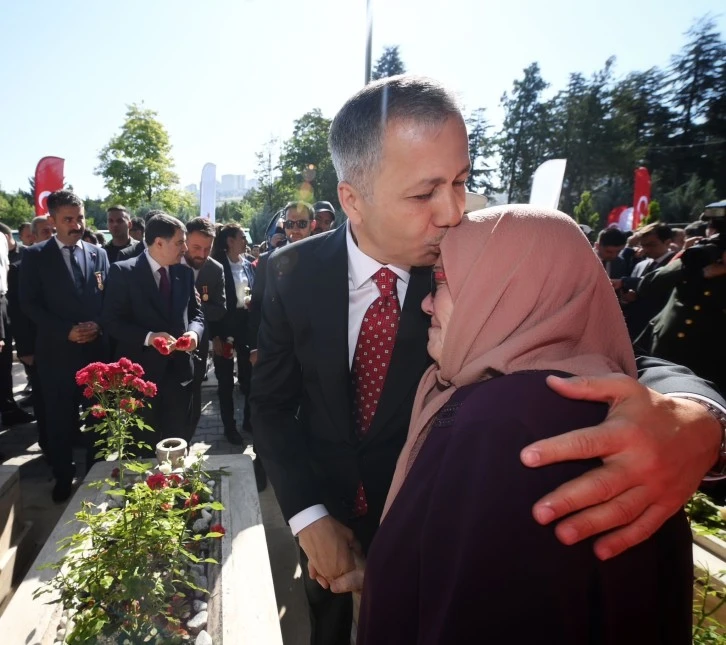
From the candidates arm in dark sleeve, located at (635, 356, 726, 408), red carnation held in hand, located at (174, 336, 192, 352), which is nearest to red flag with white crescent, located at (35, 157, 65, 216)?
red carnation held in hand, located at (174, 336, 192, 352)

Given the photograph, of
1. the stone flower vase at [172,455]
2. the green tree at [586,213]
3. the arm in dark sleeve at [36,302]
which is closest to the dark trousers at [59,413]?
the arm in dark sleeve at [36,302]

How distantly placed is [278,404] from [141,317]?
2.46 m

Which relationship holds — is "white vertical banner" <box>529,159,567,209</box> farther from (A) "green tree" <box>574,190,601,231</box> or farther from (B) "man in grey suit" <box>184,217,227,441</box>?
(A) "green tree" <box>574,190,601,231</box>

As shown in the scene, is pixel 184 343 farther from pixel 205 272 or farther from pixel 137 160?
pixel 137 160

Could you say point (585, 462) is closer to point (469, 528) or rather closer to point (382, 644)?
point (469, 528)

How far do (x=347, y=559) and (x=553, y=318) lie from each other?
47.0 inches

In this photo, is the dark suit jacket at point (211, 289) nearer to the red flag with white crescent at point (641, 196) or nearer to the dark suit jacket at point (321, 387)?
the dark suit jacket at point (321, 387)

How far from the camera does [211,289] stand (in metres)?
5.12

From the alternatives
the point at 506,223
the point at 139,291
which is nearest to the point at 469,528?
the point at 506,223

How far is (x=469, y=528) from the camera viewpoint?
0.76 metres

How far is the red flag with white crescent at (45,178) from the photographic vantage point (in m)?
9.82

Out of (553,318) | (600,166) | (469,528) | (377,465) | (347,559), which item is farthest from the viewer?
(600,166)

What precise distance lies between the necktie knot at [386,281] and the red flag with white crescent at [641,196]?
1924 centimetres

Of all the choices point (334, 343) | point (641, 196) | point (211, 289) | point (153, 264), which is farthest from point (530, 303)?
point (641, 196)
